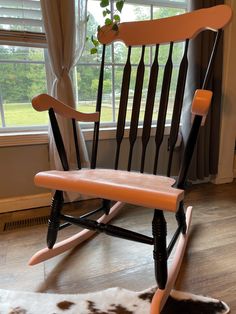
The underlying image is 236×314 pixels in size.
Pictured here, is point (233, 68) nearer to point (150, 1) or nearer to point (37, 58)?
point (150, 1)

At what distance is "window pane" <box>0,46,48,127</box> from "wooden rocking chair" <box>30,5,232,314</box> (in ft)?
1.83

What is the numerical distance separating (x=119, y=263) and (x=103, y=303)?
23cm

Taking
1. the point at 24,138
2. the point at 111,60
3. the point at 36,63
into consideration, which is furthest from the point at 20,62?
the point at 111,60

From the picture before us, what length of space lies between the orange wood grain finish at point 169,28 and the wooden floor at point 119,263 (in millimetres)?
930

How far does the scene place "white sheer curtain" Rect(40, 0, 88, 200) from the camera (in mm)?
1318

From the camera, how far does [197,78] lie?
164 centimetres

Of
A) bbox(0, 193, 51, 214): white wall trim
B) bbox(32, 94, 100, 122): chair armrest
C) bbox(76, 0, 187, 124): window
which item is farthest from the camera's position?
bbox(76, 0, 187, 124): window

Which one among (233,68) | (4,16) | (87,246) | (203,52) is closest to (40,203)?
(87,246)

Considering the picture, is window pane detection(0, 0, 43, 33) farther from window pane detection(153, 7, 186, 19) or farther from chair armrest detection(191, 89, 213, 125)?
chair armrest detection(191, 89, 213, 125)

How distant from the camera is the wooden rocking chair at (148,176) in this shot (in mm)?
721

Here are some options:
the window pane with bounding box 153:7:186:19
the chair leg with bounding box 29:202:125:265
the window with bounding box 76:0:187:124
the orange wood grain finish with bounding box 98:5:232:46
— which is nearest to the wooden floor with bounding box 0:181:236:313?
the chair leg with bounding box 29:202:125:265

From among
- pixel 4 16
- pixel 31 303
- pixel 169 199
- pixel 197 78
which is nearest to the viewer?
pixel 169 199

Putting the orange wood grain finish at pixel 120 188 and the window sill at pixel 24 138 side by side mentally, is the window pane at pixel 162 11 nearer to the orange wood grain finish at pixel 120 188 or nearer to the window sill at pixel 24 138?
the window sill at pixel 24 138

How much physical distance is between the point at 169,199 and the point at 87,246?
659 mm
